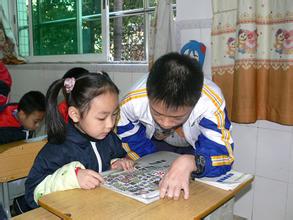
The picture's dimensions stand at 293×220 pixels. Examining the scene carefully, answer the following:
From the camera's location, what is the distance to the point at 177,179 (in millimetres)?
1002

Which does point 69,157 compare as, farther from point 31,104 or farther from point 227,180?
point 31,104

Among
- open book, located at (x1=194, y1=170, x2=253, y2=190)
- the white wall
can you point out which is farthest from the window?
open book, located at (x1=194, y1=170, x2=253, y2=190)

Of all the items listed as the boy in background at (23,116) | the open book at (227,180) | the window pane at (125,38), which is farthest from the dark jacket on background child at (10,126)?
the open book at (227,180)

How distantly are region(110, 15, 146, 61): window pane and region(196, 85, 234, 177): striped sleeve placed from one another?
1942 millimetres

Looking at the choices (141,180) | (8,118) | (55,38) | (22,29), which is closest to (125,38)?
(55,38)

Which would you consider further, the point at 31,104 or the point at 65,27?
the point at 65,27

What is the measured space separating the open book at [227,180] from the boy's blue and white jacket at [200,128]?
1.0 inches

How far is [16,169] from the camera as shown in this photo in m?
1.81

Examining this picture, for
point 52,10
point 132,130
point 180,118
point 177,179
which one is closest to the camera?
point 177,179

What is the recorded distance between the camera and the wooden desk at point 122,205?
0.83 m

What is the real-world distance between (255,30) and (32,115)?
1.72 meters

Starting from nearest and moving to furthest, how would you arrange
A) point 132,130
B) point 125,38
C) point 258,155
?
point 132,130
point 258,155
point 125,38

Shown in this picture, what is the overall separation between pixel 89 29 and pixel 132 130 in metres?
2.08

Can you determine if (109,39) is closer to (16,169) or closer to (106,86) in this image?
(16,169)
